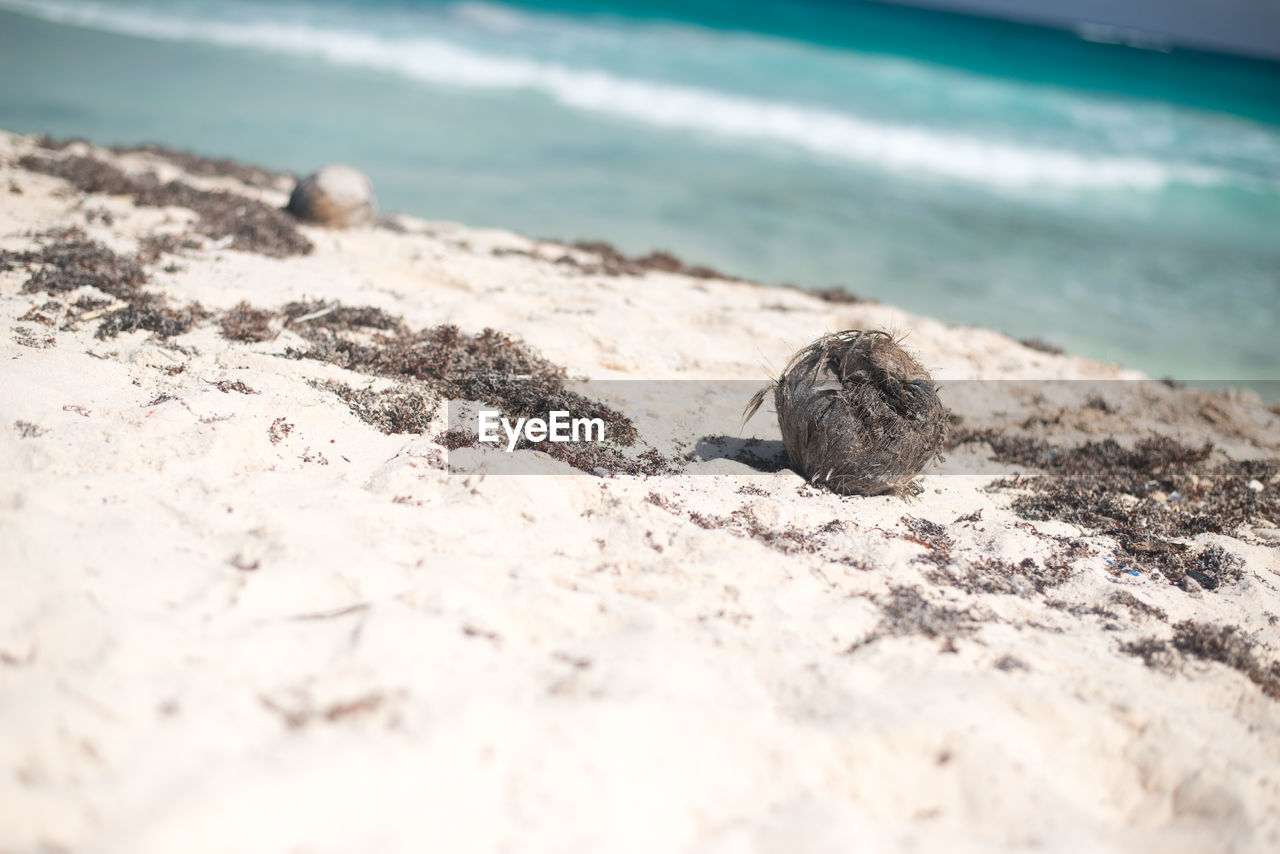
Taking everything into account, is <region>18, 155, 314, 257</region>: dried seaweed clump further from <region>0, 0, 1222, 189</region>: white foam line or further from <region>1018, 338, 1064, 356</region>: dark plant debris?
<region>0, 0, 1222, 189</region>: white foam line

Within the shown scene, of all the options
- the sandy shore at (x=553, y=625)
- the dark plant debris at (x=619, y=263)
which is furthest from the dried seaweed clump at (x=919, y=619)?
the dark plant debris at (x=619, y=263)

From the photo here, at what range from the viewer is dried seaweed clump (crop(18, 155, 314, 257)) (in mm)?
7402

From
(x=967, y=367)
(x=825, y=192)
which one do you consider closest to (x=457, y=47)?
(x=825, y=192)

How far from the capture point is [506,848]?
229 cm

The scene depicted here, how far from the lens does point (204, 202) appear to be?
814cm

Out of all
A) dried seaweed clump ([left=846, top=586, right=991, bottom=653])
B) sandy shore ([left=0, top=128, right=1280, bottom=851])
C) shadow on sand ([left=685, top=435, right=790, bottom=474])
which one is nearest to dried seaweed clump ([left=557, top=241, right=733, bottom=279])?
sandy shore ([left=0, top=128, right=1280, bottom=851])

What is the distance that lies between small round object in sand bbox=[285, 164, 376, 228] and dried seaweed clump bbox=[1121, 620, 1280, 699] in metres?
7.80

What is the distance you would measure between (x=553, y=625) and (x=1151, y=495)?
4.53m

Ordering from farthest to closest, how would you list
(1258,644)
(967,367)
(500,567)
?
(967,367) < (1258,644) < (500,567)

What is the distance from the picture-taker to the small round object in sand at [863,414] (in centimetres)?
441

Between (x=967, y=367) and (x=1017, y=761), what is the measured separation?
203 inches

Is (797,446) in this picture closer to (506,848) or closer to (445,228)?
(506,848)

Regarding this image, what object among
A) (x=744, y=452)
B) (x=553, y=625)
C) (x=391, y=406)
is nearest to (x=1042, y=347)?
(x=744, y=452)

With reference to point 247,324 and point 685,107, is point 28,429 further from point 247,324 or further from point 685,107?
point 685,107
